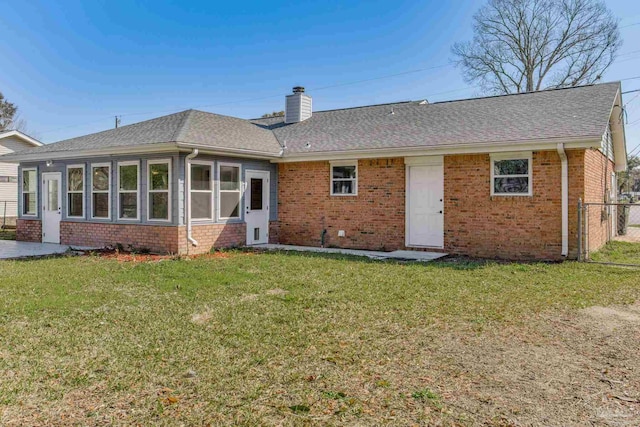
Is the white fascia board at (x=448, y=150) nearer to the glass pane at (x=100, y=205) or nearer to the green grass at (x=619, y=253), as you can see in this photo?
the green grass at (x=619, y=253)

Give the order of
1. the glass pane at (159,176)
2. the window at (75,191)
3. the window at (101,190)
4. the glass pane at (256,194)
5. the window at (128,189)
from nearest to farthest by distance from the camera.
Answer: the glass pane at (159,176) → the window at (128,189) → the window at (101,190) → the window at (75,191) → the glass pane at (256,194)

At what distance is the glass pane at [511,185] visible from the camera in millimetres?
10641

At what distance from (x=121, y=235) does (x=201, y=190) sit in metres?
2.52

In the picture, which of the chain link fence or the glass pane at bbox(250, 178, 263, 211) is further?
the glass pane at bbox(250, 178, 263, 211)

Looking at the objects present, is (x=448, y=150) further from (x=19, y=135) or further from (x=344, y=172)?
(x=19, y=135)

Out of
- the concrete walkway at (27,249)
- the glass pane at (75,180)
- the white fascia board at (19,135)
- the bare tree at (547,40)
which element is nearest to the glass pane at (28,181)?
the concrete walkway at (27,249)

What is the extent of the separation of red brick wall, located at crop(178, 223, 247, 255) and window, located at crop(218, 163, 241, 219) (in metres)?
0.33

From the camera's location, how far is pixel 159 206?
38.3 feet

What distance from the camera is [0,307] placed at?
6027mm

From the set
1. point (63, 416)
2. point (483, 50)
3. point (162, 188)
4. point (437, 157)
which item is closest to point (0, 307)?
point (63, 416)

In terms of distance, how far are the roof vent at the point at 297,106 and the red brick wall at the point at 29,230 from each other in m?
8.86

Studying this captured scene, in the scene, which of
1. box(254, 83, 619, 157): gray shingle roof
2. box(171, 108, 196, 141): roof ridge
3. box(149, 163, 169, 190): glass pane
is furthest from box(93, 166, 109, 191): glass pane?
box(254, 83, 619, 157): gray shingle roof

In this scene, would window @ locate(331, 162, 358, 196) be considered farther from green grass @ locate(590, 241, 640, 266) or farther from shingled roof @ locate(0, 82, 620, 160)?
green grass @ locate(590, 241, 640, 266)

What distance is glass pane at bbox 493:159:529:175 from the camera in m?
10.7
